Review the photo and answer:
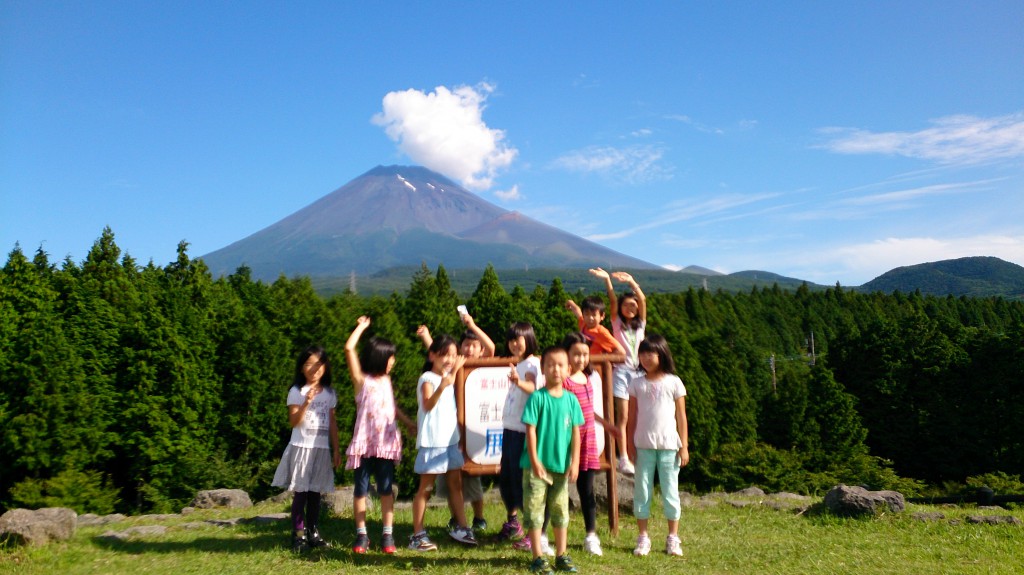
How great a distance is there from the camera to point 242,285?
126 ft

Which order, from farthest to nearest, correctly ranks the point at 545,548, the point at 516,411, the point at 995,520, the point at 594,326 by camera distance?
the point at 995,520 < the point at 594,326 < the point at 516,411 < the point at 545,548

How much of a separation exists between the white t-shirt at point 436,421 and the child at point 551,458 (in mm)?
1130

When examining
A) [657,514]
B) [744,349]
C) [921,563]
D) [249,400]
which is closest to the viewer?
[921,563]

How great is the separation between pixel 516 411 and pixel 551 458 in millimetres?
824

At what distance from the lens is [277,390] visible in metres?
21.8

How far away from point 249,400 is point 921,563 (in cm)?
1914

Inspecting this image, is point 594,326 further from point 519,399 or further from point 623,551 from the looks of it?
point 623,551

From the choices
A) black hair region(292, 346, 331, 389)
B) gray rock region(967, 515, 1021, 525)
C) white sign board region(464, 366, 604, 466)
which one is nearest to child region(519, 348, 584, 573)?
white sign board region(464, 366, 604, 466)

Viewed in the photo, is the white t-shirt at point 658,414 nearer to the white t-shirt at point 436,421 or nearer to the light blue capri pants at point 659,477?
the light blue capri pants at point 659,477

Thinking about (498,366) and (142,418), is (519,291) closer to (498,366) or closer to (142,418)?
(142,418)

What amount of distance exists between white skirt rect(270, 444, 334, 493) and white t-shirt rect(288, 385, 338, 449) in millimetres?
67

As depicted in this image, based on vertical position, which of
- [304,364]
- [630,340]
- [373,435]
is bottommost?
[373,435]

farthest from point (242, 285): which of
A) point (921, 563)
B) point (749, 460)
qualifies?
point (921, 563)

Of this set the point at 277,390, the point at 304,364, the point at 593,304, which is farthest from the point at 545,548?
the point at 277,390
